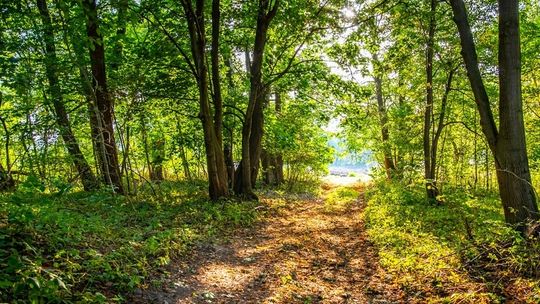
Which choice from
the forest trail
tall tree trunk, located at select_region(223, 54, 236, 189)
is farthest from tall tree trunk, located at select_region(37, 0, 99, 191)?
tall tree trunk, located at select_region(223, 54, 236, 189)

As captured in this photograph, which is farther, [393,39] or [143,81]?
[393,39]

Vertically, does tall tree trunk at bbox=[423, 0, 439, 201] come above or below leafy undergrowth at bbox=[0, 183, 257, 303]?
above

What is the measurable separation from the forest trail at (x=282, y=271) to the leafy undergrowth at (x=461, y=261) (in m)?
0.37

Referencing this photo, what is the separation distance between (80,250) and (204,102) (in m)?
6.65

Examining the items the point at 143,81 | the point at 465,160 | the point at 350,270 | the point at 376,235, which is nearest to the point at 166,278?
the point at 350,270

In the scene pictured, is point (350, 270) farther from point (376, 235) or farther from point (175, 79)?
point (175, 79)

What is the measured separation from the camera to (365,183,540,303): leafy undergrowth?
16.4ft

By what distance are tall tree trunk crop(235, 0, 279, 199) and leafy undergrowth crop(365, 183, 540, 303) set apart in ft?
18.7

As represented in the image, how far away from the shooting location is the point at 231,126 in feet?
50.1

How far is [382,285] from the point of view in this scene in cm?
614

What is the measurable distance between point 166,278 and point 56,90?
758cm

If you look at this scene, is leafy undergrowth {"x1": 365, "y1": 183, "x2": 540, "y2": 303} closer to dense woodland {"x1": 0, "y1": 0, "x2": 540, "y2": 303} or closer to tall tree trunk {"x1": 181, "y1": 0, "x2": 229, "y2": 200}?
dense woodland {"x1": 0, "y1": 0, "x2": 540, "y2": 303}

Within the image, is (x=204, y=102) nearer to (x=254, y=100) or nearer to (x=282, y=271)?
(x=254, y=100)

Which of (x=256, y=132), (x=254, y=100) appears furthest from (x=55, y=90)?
(x=256, y=132)
